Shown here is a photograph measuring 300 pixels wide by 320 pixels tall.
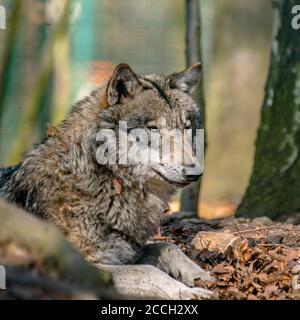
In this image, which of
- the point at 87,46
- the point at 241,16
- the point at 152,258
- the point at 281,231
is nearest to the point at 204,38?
the point at 87,46

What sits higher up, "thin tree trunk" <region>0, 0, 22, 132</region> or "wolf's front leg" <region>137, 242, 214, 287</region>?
"thin tree trunk" <region>0, 0, 22, 132</region>

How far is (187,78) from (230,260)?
4.35ft

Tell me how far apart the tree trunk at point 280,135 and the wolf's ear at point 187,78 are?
78.0 inches

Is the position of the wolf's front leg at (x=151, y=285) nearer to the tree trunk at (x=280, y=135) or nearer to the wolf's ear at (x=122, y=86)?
the wolf's ear at (x=122, y=86)

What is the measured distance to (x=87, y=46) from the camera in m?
11.6

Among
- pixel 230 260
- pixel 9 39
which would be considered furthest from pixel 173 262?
pixel 9 39

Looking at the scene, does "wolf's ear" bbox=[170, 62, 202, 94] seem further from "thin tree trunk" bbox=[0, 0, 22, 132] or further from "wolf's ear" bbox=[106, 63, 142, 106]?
"thin tree trunk" bbox=[0, 0, 22, 132]

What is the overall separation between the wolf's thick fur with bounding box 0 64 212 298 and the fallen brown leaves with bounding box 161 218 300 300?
287mm

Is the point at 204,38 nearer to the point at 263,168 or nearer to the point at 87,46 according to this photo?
the point at 87,46

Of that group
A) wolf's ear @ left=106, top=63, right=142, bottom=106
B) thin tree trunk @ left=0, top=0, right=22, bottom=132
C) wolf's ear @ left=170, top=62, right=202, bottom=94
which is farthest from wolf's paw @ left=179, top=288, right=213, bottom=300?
thin tree trunk @ left=0, top=0, right=22, bottom=132

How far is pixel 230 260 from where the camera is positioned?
5953mm

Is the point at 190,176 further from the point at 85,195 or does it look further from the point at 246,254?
the point at 246,254

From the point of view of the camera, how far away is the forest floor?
4.18 m
